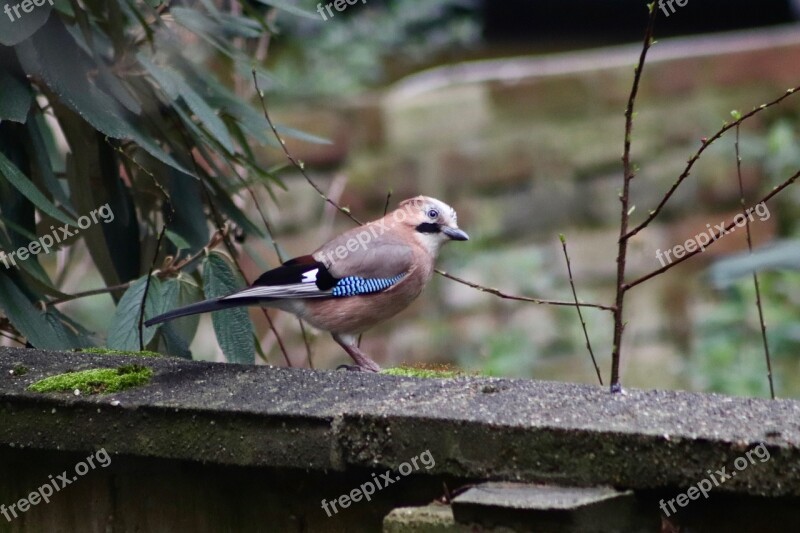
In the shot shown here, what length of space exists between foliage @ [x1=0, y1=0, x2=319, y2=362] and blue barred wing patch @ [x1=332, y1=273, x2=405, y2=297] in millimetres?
349

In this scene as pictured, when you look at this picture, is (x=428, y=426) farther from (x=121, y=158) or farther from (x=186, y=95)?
(x=121, y=158)

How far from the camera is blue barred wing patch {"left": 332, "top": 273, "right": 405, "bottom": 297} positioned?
3.75m

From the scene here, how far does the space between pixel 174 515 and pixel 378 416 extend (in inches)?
24.2

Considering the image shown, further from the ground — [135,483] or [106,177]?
[106,177]

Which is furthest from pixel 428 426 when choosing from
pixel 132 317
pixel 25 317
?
pixel 25 317

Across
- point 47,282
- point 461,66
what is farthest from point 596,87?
point 47,282

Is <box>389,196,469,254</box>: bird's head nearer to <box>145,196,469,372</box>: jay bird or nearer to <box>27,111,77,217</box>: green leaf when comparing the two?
<box>145,196,469,372</box>: jay bird

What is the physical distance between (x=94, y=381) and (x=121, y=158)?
70.4 inches

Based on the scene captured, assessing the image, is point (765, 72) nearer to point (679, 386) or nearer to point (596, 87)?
point (596, 87)

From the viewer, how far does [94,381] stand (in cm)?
239

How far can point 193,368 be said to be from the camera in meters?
2.55

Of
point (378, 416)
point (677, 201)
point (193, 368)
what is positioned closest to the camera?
point (378, 416)

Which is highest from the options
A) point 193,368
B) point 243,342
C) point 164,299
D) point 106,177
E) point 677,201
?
point 677,201

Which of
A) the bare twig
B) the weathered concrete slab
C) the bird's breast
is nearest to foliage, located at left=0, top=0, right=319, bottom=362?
the bird's breast
